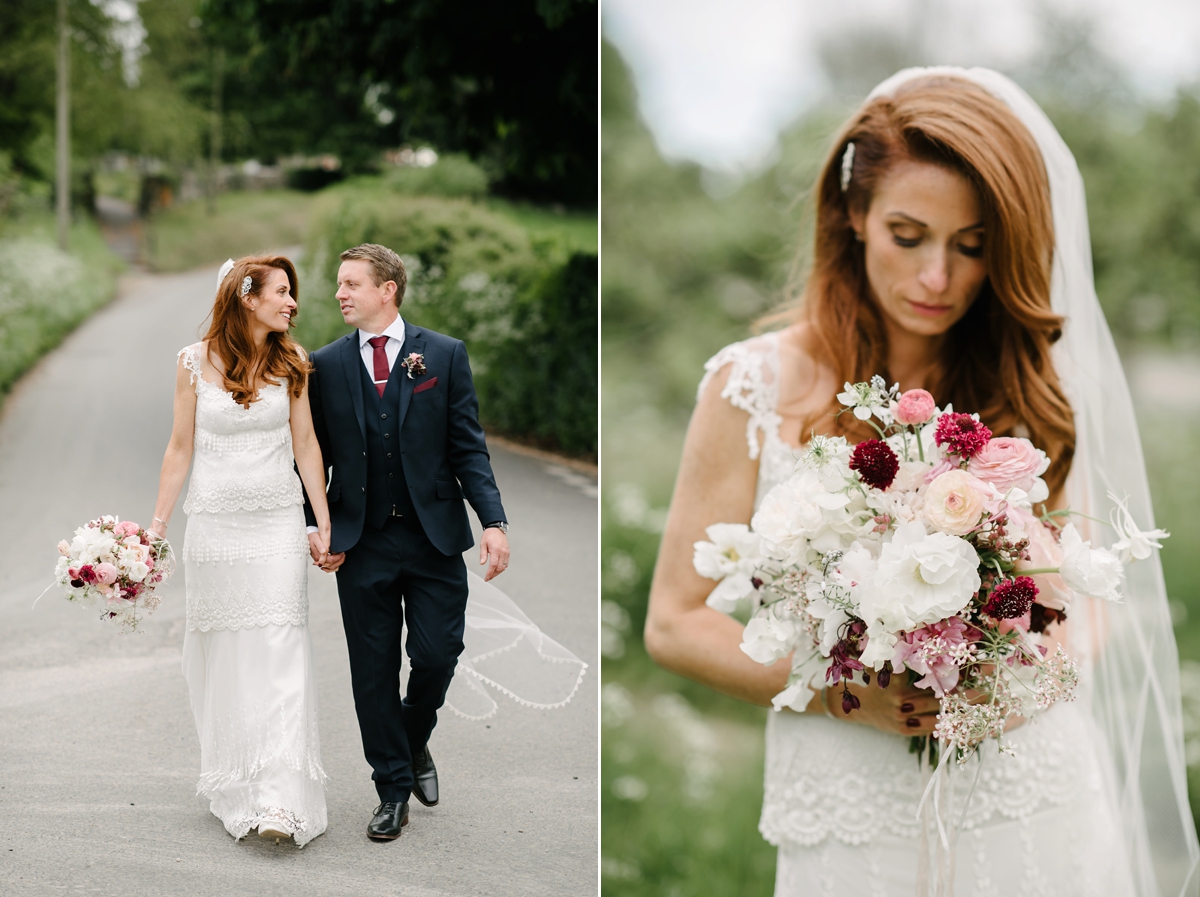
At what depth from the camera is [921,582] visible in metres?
1.95

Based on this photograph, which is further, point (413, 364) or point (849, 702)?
point (413, 364)

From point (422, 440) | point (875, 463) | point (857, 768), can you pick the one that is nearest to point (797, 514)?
point (875, 463)

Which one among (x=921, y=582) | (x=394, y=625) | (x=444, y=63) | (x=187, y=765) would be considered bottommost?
(x=187, y=765)

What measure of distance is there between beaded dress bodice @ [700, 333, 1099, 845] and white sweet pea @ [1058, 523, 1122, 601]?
1.93ft

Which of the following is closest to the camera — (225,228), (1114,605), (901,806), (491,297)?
(901,806)

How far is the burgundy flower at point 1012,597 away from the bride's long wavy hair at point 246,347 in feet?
6.25

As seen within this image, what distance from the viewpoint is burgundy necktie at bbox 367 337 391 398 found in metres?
3.07

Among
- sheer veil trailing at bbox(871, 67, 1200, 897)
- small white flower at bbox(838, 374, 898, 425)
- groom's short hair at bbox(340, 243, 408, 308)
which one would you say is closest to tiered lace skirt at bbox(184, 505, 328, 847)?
groom's short hair at bbox(340, 243, 408, 308)

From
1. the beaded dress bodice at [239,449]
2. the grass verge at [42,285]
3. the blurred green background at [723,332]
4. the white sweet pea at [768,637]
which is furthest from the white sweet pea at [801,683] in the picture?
the grass verge at [42,285]

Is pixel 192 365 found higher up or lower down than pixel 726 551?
higher up

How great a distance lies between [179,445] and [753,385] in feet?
5.27

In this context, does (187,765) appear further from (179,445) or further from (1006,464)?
(1006,464)

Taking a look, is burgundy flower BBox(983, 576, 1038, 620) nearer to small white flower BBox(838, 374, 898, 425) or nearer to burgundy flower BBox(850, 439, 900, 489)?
burgundy flower BBox(850, 439, 900, 489)

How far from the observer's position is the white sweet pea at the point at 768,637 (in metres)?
2.15
